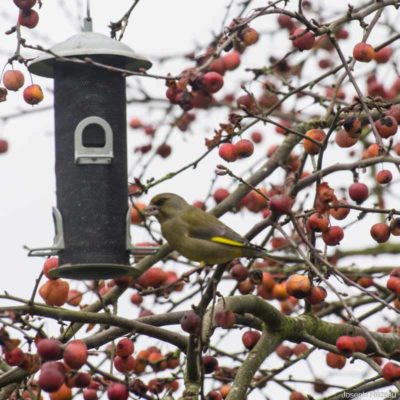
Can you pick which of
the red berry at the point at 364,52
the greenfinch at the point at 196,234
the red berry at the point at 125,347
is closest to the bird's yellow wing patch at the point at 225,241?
the greenfinch at the point at 196,234

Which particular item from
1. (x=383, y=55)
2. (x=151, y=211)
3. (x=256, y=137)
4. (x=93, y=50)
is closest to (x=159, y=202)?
(x=151, y=211)

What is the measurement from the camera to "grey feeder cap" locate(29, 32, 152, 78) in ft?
22.0

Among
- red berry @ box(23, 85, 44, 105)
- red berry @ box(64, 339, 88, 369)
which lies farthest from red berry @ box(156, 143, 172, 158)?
red berry @ box(64, 339, 88, 369)

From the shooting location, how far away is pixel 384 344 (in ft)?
21.4

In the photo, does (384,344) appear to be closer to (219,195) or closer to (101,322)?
(101,322)

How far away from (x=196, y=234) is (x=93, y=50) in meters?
1.08

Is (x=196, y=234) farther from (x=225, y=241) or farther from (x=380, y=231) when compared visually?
(x=380, y=231)

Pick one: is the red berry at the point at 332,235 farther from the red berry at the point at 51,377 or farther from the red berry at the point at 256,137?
the red berry at the point at 256,137

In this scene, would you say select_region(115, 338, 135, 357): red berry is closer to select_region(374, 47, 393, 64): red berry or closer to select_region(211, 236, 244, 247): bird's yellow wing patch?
select_region(211, 236, 244, 247): bird's yellow wing patch

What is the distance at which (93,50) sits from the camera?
6711 mm

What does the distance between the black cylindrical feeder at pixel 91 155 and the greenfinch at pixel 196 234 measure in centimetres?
22

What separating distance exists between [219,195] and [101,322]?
376cm

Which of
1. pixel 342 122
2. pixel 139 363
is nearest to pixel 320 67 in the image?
pixel 139 363

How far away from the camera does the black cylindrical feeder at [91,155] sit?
Result: 6.81 meters
